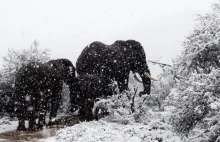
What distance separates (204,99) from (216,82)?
496mm

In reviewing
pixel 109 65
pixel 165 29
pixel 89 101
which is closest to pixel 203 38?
pixel 89 101

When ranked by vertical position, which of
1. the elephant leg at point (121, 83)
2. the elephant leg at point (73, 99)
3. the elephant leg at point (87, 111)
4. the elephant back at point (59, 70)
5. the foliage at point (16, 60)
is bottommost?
the elephant leg at point (87, 111)

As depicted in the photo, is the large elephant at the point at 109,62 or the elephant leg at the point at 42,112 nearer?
the elephant leg at the point at 42,112

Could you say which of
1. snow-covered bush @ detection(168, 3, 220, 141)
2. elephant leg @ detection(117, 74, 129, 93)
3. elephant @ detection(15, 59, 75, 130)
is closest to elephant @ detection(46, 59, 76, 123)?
elephant @ detection(15, 59, 75, 130)

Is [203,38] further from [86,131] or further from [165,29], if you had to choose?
[165,29]

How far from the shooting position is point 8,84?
19.6 m

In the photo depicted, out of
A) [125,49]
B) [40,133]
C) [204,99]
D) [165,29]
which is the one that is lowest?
[40,133]

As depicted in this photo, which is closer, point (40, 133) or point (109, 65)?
point (40, 133)

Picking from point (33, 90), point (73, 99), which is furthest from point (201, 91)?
point (73, 99)

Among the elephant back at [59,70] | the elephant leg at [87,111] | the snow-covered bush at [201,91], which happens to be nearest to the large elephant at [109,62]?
the elephant back at [59,70]

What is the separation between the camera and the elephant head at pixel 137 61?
62.0ft

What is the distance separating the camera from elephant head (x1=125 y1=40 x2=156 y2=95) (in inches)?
744

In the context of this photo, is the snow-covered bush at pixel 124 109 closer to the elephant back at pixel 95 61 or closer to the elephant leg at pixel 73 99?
the elephant leg at pixel 73 99

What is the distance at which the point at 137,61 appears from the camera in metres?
19.2
